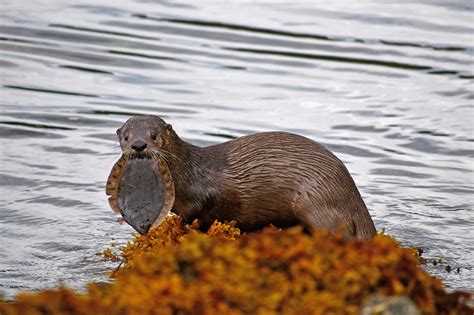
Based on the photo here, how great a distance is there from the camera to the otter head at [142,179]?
235 inches

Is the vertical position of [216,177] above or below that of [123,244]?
above

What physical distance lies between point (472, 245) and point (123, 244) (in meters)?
2.26

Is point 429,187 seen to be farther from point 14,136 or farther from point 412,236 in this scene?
point 14,136

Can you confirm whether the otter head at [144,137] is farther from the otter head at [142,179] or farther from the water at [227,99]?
the water at [227,99]

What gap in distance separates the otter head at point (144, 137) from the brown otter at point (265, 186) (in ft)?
0.05

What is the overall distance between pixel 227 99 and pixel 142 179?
5.17 metres

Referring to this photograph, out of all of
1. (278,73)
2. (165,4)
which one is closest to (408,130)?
(278,73)

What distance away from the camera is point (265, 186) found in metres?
6.31

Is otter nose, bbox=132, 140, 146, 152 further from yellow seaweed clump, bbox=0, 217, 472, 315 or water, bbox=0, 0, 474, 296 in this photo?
yellow seaweed clump, bbox=0, 217, 472, 315

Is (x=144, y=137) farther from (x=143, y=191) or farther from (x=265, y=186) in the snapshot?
(x=265, y=186)

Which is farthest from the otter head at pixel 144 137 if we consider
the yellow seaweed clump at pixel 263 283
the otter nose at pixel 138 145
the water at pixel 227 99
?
the yellow seaweed clump at pixel 263 283

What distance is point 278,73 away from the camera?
1201 cm

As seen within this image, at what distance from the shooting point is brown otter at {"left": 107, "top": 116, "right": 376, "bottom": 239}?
20.4 ft

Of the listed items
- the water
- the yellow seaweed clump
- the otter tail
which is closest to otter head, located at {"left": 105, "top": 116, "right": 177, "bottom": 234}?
the water
